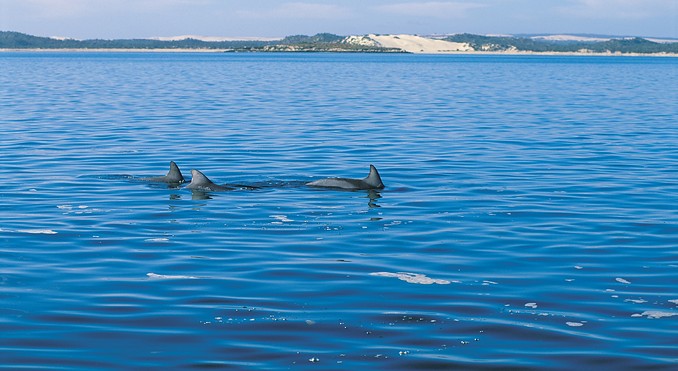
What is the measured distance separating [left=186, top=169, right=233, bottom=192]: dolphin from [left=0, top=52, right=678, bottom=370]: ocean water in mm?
472

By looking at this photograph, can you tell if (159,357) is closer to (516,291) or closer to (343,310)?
(343,310)

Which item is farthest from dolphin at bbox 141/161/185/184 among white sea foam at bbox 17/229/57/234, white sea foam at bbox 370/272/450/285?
white sea foam at bbox 370/272/450/285

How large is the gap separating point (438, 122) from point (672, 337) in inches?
1241

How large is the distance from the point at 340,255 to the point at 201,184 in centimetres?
739

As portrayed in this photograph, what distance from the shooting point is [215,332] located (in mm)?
11102

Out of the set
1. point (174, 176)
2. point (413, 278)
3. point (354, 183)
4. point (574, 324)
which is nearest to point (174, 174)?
point (174, 176)

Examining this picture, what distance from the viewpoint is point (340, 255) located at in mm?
15234

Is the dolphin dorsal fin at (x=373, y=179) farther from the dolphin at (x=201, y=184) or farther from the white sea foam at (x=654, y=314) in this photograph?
the white sea foam at (x=654, y=314)

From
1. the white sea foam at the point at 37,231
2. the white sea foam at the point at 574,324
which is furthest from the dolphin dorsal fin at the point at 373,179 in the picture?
the white sea foam at the point at 574,324

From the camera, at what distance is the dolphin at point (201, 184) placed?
21812 mm

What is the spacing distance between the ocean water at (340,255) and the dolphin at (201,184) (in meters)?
0.47

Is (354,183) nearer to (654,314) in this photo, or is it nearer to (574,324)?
(654,314)

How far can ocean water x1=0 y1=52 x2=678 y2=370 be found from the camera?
10680mm

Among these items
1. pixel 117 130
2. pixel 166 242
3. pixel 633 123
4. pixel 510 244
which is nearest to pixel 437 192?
pixel 510 244
